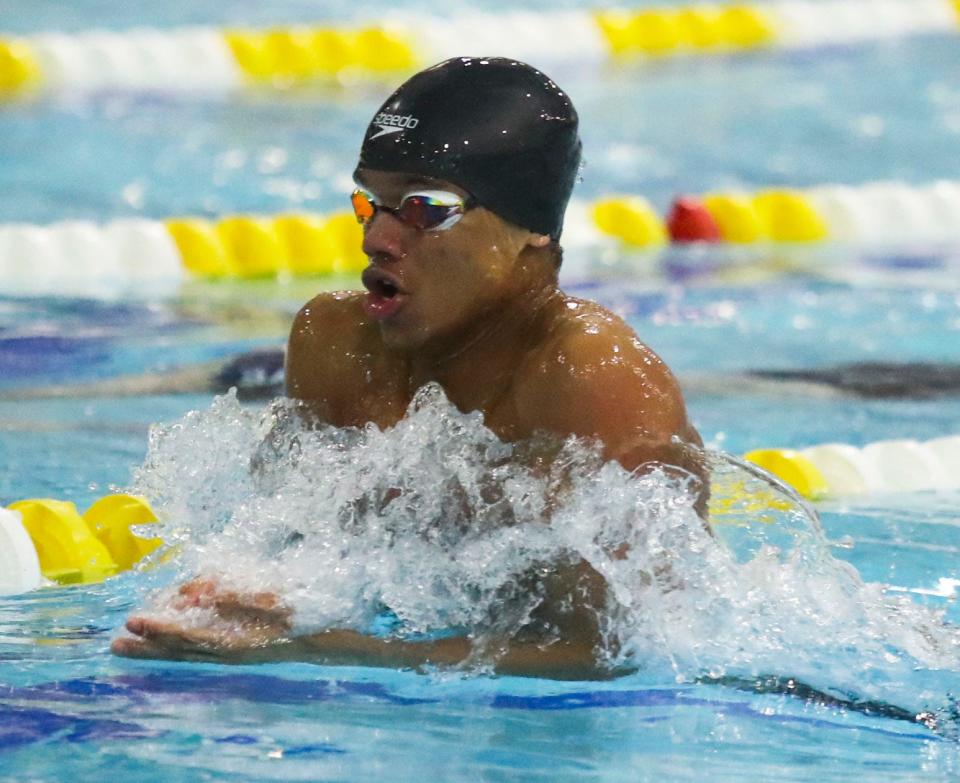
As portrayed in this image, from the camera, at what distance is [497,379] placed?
262 centimetres

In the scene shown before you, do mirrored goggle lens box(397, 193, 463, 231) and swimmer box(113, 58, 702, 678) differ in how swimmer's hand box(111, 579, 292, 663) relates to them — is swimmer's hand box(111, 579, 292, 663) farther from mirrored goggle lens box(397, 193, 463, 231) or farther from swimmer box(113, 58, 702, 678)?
mirrored goggle lens box(397, 193, 463, 231)

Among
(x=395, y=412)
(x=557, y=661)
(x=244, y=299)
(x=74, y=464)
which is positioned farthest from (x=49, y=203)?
(x=557, y=661)

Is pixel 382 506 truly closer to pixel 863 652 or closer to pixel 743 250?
pixel 863 652

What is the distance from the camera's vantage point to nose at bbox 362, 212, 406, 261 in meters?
2.50

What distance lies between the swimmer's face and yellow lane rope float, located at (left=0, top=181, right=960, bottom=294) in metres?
3.21

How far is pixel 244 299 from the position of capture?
221 inches

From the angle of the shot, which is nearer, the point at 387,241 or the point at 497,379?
the point at 387,241

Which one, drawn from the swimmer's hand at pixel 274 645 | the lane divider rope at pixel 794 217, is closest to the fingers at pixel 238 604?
the swimmer's hand at pixel 274 645

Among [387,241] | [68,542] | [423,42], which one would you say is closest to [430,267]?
[387,241]

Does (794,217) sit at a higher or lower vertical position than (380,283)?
higher

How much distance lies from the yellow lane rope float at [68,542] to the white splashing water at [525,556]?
12.5 inches

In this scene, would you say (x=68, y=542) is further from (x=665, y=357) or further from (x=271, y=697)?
(x=665, y=357)

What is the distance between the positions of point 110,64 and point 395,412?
19.9 ft

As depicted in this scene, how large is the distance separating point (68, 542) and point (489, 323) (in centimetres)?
95
